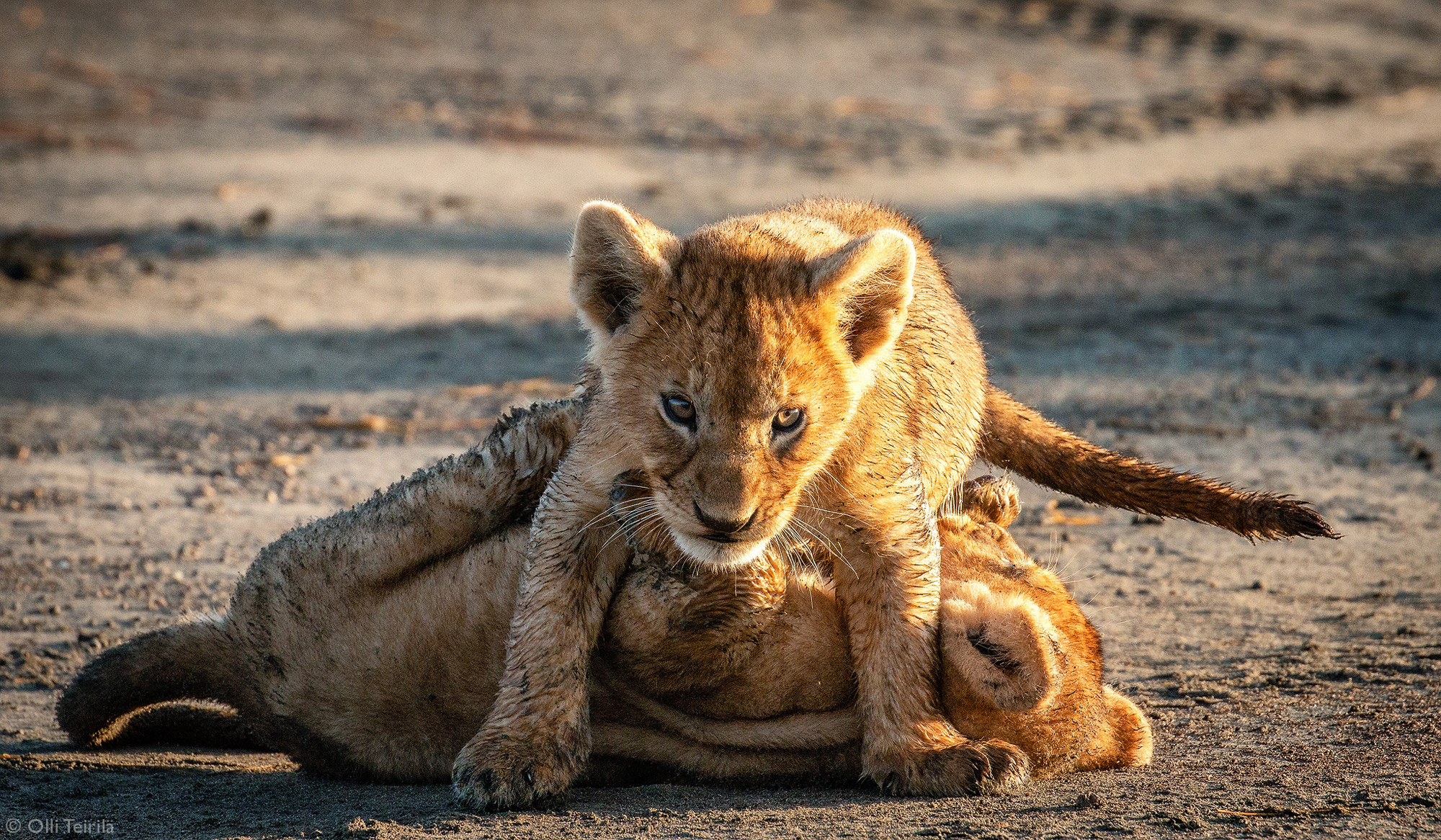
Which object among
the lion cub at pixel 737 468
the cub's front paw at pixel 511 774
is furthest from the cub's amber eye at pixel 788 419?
the cub's front paw at pixel 511 774

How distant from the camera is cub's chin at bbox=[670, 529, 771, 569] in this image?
401 centimetres

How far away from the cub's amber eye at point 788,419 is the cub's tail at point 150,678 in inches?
75.3

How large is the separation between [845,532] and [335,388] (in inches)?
206

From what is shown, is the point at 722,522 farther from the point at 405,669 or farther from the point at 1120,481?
the point at 1120,481

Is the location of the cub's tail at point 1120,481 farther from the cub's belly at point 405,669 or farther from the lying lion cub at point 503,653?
the cub's belly at point 405,669

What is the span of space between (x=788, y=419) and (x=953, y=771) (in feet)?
Result: 3.47

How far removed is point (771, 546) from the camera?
14.3 ft

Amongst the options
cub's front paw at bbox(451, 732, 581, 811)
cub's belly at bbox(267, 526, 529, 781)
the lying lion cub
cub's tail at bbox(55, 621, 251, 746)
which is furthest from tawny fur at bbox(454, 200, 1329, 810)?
cub's tail at bbox(55, 621, 251, 746)

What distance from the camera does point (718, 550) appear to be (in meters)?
4.02

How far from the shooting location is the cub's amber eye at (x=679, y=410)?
4.07 m

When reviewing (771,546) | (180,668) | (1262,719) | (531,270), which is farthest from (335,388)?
(1262,719)

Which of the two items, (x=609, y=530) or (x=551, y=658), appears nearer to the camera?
(x=551, y=658)

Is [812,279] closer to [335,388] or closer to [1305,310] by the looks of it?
[335,388]

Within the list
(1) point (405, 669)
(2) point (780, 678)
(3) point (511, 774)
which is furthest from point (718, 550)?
(1) point (405, 669)
